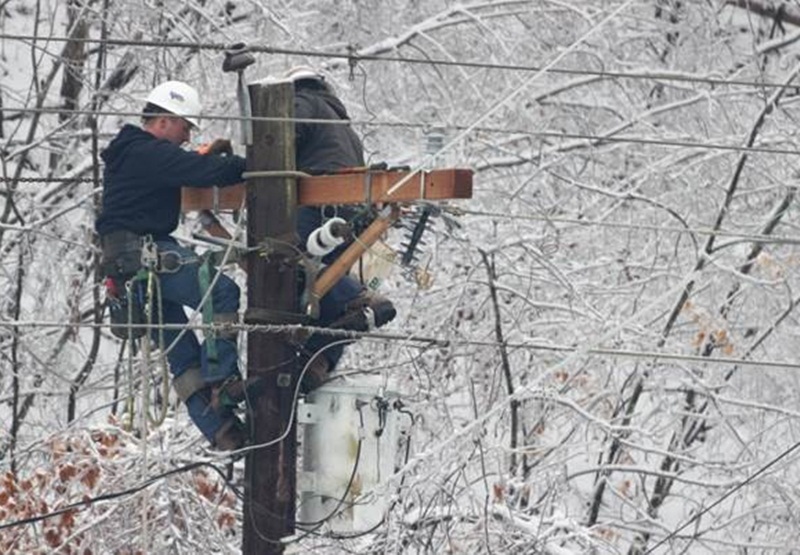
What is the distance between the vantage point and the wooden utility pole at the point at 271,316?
999 centimetres

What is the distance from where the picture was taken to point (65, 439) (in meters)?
13.2

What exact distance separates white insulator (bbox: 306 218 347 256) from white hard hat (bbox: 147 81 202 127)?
97 cm

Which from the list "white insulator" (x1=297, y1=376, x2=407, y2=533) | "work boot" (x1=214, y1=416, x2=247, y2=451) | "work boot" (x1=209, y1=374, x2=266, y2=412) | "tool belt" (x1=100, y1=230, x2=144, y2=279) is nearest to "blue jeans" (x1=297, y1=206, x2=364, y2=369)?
"white insulator" (x1=297, y1=376, x2=407, y2=533)

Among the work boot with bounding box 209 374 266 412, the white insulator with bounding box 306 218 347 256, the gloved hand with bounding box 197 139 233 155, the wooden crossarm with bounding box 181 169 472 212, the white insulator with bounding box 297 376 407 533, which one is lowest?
the white insulator with bounding box 297 376 407 533

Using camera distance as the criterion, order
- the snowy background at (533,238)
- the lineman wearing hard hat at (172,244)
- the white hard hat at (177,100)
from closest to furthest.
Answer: the lineman wearing hard hat at (172,244), the white hard hat at (177,100), the snowy background at (533,238)

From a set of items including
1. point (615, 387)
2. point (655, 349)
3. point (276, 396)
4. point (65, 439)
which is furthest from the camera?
point (615, 387)

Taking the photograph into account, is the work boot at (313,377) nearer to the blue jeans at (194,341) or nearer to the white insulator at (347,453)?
the white insulator at (347,453)

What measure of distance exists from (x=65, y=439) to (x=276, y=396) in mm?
3287

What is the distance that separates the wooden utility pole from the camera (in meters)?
9.99

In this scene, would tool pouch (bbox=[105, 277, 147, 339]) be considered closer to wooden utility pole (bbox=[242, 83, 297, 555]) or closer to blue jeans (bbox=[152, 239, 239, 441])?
blue jeans (bbox=[152, 239, 239, 441])

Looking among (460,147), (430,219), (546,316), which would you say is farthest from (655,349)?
(430,219)

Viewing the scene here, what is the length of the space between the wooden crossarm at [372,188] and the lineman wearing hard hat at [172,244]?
0.48ft

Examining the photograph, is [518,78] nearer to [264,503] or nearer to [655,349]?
[655,349]

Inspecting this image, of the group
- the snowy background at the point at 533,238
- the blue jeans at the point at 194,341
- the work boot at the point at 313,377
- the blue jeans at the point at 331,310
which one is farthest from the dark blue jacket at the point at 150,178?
the snowy background at the point at 533,238
